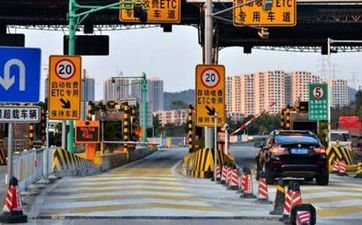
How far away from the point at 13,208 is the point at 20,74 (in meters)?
2.15

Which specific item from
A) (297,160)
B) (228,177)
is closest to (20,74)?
(228,177)

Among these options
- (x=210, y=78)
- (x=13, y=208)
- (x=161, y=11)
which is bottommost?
(x=13, y=208)

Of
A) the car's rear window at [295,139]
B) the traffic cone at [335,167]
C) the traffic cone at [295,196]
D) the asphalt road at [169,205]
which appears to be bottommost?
the traffic cone at [335,167]

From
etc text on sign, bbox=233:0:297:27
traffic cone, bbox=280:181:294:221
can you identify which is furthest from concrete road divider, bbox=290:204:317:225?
etc text on sign, bbox=233:0:297:27

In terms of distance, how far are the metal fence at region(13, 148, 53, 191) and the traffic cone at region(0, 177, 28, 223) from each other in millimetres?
3538

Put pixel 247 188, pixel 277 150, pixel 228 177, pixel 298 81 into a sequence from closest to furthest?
pixel 247 188, pixel 228 177, pixel 277 150, pixel 298 81

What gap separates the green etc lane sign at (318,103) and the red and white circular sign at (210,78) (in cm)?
1815

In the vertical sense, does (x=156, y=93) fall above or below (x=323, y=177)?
above

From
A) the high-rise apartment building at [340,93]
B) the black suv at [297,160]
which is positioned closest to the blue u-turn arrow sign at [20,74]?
the black suv at [297,160]

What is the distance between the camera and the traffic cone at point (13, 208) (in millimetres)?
11844

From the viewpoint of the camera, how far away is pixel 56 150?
2270 cm

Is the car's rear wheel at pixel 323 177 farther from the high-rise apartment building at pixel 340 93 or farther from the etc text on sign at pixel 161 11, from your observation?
the high-rise apartment building at pixel 340 93

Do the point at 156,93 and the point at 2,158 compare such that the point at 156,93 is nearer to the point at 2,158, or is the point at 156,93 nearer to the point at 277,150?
the point at 2,158

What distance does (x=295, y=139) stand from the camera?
20781 millimetres
